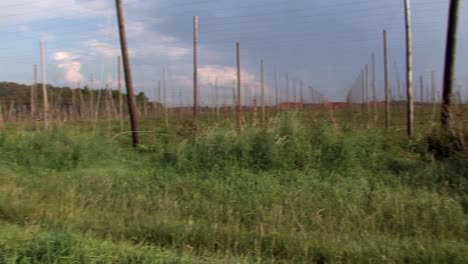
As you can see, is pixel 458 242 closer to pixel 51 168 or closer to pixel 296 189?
pixel 296 189

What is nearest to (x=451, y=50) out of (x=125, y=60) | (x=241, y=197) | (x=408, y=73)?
(x=408, y=73)

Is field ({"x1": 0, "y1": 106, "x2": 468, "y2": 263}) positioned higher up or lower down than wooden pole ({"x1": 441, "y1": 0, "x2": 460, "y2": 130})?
lower down

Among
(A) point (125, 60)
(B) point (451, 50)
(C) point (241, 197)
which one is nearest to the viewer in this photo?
(C) point (241, 197)

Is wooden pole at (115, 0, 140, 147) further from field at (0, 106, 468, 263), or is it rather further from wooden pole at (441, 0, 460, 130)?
wooden pole at (441, 0, 460, 130)

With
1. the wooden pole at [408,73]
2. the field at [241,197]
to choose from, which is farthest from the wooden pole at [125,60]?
the wooden pole at [408,73]

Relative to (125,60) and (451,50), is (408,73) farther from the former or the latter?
(125,60)

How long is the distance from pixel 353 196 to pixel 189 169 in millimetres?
3189

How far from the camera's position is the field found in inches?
174

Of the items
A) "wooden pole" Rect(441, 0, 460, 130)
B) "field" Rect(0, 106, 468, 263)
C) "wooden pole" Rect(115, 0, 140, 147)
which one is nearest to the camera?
"field" Rect(0, 106, 468, 263)

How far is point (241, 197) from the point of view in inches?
252

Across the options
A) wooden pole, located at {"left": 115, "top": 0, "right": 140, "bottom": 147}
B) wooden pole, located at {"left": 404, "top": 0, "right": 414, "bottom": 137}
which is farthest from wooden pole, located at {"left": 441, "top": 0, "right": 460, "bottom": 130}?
wooden pole, located at {"left": 115, "top": 0, "right": 140, "bottom": 147}

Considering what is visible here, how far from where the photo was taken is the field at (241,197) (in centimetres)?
443

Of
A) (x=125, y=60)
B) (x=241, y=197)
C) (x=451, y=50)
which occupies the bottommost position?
(x=241, y=197)

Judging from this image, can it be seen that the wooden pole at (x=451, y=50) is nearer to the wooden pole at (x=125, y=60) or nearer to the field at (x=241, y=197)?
the field at (x=241, y=197)
